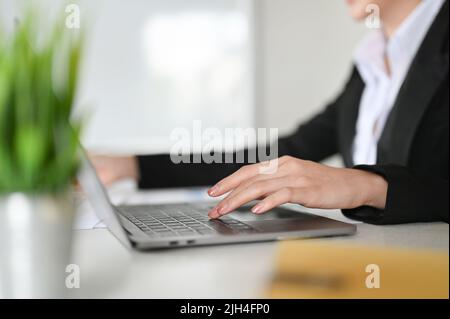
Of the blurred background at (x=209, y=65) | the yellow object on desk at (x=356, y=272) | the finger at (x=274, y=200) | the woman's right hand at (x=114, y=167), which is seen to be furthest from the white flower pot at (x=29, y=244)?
the blurred background at (x=209, y=65)

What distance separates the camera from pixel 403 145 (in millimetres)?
1093

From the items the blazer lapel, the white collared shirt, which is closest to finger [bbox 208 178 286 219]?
the blazer lapel

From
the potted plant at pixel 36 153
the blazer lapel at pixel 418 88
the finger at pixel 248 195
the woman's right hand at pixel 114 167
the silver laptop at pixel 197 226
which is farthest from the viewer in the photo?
the woman's right hand at pixel 114 167

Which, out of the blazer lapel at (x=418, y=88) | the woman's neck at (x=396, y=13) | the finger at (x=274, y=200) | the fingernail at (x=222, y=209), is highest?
the woman's neck at (x=396, y=13)

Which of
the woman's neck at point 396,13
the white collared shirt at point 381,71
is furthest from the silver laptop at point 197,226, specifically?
the woman's neck at point 396,13

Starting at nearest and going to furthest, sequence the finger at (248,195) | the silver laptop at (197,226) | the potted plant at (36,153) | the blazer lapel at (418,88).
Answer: the potted plant at (36,153), the silver laptop at (197,226), the finger at (248,195), the blazer lapel at (418,88)

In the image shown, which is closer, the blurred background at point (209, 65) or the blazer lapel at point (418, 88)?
the blazer lapel at point (418, 88)

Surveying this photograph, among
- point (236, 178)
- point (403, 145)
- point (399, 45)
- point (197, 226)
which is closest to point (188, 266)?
point (197, 226)

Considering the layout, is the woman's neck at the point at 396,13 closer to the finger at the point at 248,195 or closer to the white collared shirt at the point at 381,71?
the white collared shirt at the point at 381,71

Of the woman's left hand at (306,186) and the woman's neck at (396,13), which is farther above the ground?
the woman's neck at (396,13)

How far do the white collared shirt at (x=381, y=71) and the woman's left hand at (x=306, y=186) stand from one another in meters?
0.49

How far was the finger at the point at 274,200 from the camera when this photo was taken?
2.11 ft

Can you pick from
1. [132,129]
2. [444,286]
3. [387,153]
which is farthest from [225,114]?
[444,286]
